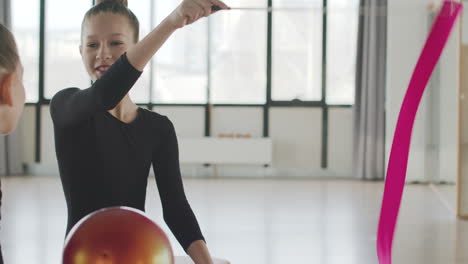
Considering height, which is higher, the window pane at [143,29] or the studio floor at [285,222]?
the window pane at [143,29]

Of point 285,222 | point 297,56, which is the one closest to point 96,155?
point 285,222

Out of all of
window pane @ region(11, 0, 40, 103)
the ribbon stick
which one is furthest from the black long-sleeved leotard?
window pane @ region(11, 0, 40, 103)

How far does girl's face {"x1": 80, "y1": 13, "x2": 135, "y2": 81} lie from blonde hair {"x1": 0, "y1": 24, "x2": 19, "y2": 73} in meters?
0.18

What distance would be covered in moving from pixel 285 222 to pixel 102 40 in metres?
3.40

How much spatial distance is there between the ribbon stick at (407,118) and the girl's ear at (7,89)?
76 centimetres

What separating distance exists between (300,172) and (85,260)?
682 centimetres

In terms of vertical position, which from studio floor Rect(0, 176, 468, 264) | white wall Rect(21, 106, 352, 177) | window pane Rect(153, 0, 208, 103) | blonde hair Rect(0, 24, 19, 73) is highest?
window pane Rect(153, 0, 208, 103)

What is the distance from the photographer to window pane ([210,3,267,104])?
7.69m

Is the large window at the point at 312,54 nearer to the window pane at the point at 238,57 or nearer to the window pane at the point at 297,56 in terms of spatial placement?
the window pane at the point at 297,56

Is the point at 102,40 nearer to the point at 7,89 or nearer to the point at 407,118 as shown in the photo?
the point at 7,89

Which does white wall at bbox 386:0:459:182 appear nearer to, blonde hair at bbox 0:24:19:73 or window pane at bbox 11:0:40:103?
window pane at bbox 11:0:40:103

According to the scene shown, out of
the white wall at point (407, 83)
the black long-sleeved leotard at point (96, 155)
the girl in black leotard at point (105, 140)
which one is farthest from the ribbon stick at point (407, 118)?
the white wall at point (407, 83)

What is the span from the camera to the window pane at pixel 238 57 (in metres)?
7.69

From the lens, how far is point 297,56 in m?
7.71
